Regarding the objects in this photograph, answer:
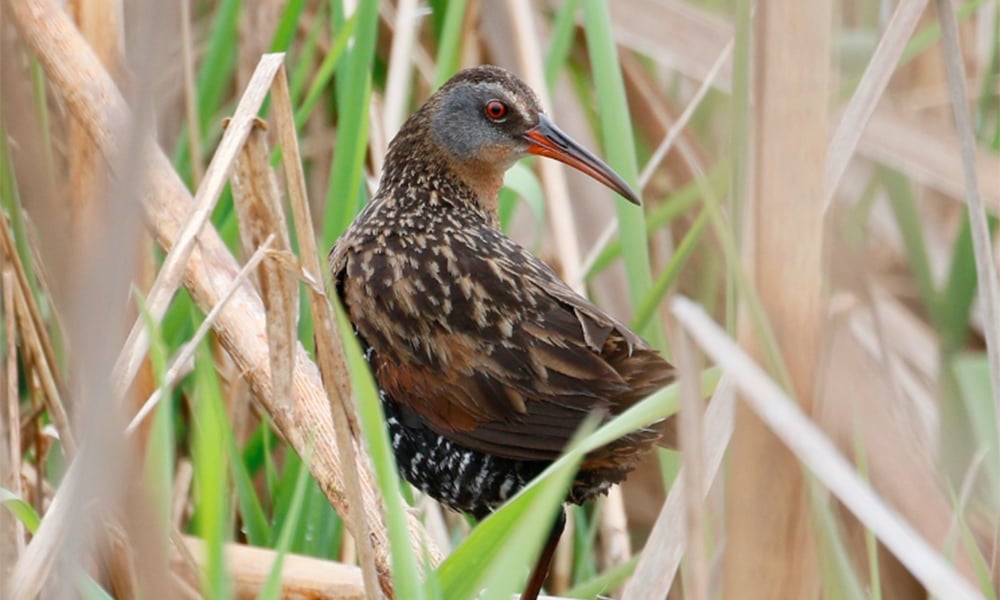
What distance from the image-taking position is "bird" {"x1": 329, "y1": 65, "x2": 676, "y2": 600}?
6.50ft

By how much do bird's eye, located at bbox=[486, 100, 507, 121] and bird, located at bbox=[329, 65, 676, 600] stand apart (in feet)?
0.62

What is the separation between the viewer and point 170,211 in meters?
2.02

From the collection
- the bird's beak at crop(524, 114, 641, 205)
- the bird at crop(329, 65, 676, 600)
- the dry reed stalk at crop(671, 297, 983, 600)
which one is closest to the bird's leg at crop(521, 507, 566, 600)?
the bird at crop(329, 65, 676, 600)

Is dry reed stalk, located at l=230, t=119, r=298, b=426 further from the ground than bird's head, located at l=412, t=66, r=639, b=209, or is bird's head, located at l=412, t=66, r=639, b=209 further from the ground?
bird's head, located at l=412, t=66, r=639, b=209

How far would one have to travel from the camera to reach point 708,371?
152cm

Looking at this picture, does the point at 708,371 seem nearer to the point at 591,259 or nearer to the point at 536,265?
the point at 536,265

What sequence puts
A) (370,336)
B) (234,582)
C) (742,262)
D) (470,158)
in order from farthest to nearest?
(470,158), (370,336), (234,582), (742,262)

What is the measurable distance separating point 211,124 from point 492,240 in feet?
2.61

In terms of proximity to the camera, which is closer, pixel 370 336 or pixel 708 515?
pixel 708 515

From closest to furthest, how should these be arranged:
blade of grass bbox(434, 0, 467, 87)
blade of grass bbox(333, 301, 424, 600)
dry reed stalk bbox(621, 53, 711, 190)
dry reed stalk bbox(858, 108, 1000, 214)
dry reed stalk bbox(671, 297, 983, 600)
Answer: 1. dry reed stalk bbox(671, 297, 983, 600)
2. blade of grass bbox(333, 301, 424, 600)
3. blade of grass bbox(434, 0, 467, 87)
4. dry reed stalk bbox(858, 108, 1000, 214)
5. dry reed stalk bbox(621, 53, 711, 190)

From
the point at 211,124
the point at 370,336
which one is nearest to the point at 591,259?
the point at 370,336

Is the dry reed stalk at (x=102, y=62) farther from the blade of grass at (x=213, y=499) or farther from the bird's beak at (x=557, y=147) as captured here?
the blade of grass at (x=213, y=499)

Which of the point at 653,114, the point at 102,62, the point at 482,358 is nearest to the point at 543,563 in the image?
the point at 482,358

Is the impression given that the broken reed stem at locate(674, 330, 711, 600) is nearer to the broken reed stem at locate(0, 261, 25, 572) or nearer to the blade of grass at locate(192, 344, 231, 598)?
the blade of grass at locate(192, 344, 231, 598)
